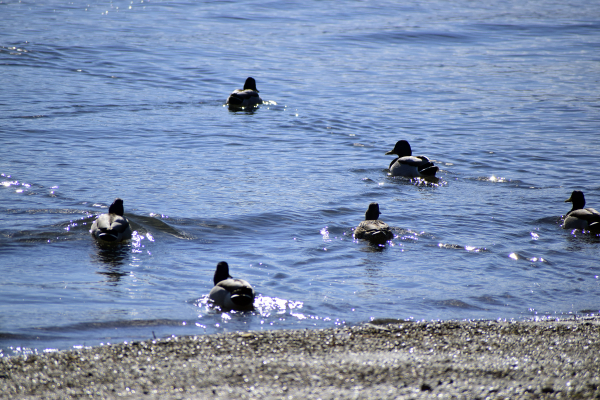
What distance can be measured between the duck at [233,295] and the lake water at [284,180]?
151 mm

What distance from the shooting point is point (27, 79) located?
22312mm

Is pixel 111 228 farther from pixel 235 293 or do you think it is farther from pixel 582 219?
pixel 582 219

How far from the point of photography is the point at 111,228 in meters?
9.87

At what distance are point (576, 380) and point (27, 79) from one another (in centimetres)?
2049

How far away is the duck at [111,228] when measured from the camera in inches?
389

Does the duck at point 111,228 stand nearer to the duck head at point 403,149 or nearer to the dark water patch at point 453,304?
the dark water patch at point 453,304

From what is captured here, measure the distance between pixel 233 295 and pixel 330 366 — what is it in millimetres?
1807

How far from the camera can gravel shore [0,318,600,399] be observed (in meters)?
5.68

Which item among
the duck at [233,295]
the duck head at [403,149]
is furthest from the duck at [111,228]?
the duck head at [403,149]

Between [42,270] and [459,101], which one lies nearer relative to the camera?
[42,270]

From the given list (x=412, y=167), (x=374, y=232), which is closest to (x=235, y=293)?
(x=374, y=232)

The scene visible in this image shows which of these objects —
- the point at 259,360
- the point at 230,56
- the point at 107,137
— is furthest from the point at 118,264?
the point at 230,56

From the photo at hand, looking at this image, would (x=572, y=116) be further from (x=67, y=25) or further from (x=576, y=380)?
(x=67, y=25)

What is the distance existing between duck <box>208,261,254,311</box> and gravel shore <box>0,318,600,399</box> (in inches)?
28.3
